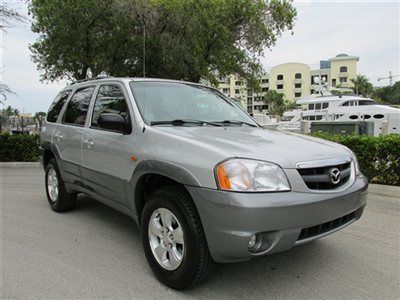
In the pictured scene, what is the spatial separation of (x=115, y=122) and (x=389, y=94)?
8687 cm

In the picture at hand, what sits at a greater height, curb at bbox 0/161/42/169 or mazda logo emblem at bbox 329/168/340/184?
mazda logo emblem at bbox 329/168/340/184

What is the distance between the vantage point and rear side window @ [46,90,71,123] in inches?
210

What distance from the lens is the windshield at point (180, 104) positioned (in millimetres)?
3707

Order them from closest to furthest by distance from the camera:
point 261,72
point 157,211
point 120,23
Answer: point 157,211, point 120,23, point 261,72

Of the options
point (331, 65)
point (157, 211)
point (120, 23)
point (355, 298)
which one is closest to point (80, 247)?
point (157, 211)

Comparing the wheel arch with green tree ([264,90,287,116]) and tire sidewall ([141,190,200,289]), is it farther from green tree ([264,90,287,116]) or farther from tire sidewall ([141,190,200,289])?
green tree ([264,90,287,116])

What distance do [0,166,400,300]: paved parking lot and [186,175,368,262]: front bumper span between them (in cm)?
56

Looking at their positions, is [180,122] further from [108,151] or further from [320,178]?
[320,178]

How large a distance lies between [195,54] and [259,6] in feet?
13.9

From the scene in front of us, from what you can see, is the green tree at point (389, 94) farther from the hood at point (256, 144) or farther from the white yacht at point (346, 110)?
the hood at point (256, 144)

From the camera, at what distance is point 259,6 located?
15.9m

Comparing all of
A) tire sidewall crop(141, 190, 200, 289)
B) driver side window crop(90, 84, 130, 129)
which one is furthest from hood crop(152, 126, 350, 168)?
driver side window crop(90, 84, 130, 129)

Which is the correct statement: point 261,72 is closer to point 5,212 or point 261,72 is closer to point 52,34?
point 52,34

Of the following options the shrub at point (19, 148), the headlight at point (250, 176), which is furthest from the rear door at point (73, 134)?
the shrub at point (19, 148)
